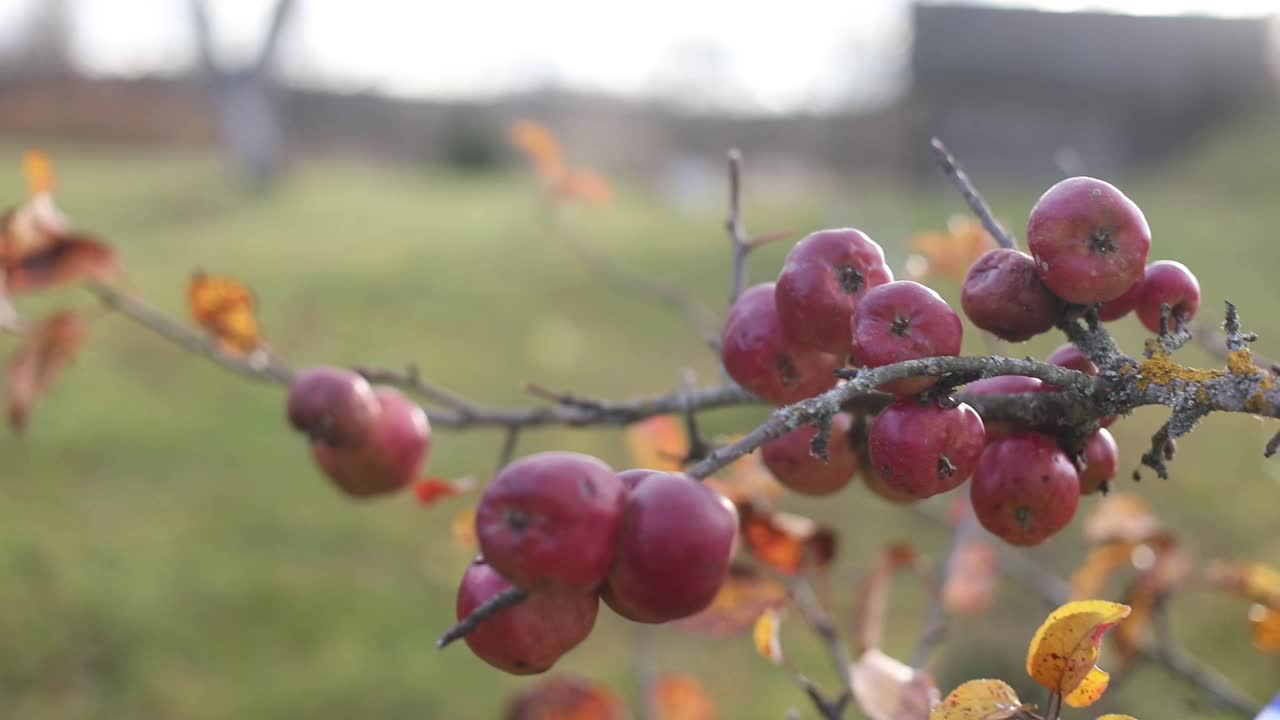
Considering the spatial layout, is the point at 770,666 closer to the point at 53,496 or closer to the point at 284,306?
the point at 53,496

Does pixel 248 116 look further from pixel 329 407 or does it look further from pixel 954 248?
pixel 329 407

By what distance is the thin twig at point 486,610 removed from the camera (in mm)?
404

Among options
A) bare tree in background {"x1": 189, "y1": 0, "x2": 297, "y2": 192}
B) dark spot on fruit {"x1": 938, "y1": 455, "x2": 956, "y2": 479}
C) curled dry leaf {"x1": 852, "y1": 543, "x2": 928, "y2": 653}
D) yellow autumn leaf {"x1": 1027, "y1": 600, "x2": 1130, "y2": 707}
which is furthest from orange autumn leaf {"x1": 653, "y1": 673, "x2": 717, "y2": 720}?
bare tree in background {"x1": 189, "y1": 0, "x2": 297, "y2": 192}

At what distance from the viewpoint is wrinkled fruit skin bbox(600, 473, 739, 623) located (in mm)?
406

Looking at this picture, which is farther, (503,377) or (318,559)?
(503,377)

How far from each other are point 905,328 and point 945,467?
0.06 metres

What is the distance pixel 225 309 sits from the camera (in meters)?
0.98

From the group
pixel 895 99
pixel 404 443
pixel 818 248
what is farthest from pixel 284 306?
pixel 895 99

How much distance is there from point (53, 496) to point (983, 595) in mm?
2817

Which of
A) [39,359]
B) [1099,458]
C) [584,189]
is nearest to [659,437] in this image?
[1099,458]

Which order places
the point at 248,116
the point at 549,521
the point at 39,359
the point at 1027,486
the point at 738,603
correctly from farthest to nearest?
the point at 248,116 → the point at 39,359 → the point at 738,603 → the point at 1027,486 → the point at 549,521

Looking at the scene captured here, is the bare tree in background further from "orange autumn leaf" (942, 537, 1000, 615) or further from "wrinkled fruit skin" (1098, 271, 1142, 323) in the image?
"wrinkled fruit skin" (1098, 271, 1142, 323)

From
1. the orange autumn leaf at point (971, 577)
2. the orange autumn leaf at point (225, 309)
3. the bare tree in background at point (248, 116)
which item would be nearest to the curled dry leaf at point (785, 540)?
the orange autumn leaf at point (225, 309)

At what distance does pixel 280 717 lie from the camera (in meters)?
2.15
